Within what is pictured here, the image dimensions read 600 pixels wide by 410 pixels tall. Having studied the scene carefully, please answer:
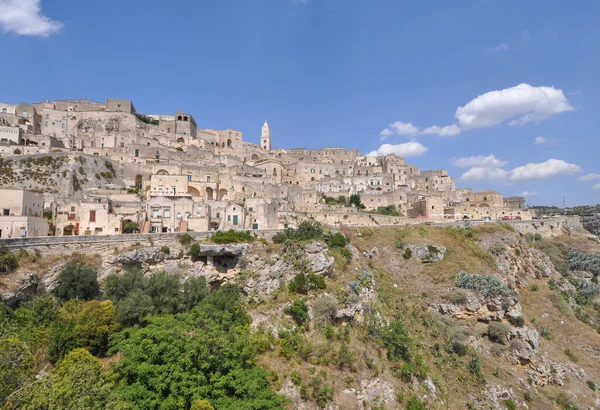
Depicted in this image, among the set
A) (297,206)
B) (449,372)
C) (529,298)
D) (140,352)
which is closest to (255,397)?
(140,352)

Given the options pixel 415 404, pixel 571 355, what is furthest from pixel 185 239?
pixel 571 355

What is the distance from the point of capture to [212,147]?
68.4m

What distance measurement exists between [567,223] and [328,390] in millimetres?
57522

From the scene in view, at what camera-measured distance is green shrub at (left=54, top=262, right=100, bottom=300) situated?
71.9 feet

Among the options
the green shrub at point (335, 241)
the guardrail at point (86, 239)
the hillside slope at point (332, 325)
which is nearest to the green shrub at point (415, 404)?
the hillside slope at point (332, 325)

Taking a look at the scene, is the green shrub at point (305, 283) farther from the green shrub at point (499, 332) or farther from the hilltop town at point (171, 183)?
the hilltop town at point (171, 183)

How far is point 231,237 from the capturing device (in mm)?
27438

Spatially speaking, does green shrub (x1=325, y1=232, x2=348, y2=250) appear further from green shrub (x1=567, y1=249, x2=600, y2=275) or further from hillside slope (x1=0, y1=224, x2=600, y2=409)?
green shrub (x1=567, y1=249, x2=600, y2=275)

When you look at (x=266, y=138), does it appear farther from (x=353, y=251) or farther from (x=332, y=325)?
(x=332, y=325)

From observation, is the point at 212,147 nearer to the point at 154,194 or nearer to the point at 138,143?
the point at 138,143

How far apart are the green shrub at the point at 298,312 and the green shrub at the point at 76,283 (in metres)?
11.9

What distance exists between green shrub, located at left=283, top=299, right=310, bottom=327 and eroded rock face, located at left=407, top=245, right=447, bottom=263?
1479cm

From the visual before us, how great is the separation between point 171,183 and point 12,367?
3122 cm

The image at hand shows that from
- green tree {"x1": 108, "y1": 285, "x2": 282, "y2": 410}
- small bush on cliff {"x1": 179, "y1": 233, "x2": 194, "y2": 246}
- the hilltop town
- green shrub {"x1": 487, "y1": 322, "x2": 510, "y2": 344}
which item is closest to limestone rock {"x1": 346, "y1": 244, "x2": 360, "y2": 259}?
the hilltop town
